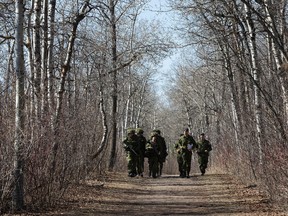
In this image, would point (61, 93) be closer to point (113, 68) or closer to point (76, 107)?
point (76, 107)

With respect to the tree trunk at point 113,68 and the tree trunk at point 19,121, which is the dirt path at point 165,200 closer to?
the tree trunk at point 19,121

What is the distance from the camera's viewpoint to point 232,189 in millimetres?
16047

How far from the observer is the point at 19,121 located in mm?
10094

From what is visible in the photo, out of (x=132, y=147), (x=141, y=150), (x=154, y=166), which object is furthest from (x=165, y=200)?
(x=154, y=166)

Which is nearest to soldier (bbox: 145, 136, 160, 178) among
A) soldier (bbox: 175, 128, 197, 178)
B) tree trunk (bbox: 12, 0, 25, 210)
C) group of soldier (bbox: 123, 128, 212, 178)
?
group of soldier (bbox: 123, 128, 212, 178)

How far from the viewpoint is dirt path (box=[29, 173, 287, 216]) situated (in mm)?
11281

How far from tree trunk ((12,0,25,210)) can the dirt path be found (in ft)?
2.66

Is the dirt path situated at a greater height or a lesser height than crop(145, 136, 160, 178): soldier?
lesser

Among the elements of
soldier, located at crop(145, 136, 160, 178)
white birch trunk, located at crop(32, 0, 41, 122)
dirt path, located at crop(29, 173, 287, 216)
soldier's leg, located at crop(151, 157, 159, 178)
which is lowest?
dirt path, located at crop(29, 173, 287, 216)

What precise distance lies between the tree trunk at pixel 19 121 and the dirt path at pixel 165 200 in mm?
812

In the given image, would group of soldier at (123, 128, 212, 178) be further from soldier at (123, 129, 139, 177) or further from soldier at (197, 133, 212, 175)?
soldier at (197, 133, 212, 175)

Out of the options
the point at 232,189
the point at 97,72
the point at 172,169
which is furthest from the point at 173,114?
the point at 232,189

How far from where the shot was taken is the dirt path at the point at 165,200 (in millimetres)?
11281

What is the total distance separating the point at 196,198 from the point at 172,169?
23.8 metres
